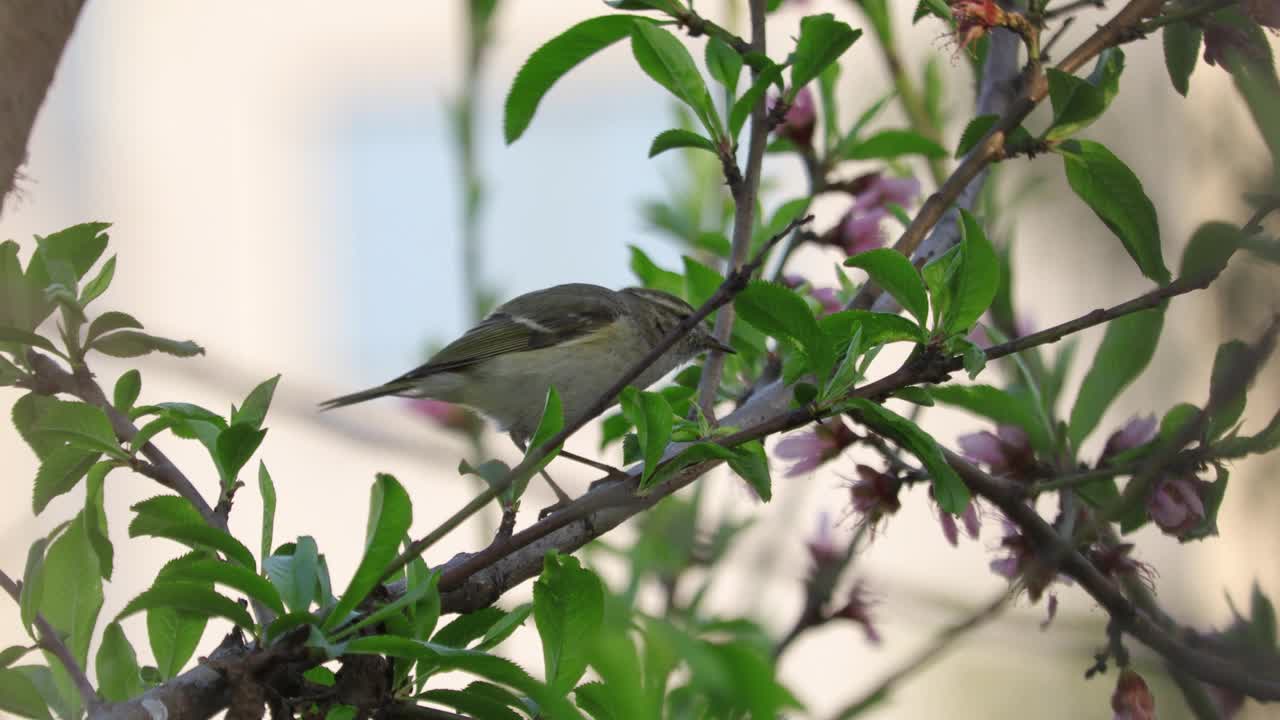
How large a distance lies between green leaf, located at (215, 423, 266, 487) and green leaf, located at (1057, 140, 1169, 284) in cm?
160

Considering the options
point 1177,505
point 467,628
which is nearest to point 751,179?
point 1177,505

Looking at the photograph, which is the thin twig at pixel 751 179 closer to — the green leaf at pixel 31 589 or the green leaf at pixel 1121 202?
the green leaf at pixel 1121 202

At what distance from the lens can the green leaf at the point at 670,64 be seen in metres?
2.58

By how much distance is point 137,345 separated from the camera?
2.30 metres

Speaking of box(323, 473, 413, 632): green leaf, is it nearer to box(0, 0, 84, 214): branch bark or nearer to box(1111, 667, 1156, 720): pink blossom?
box(0, 0, 84, 214): branch bark

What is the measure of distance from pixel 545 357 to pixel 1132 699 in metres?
3.20

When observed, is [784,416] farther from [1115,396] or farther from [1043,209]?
[1043,209]

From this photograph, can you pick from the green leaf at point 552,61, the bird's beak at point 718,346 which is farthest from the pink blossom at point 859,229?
the green leaf at point 552,61

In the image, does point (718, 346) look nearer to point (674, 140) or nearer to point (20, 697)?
point (674, 140)

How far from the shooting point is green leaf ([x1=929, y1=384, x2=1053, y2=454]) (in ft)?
8.39

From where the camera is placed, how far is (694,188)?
409cm

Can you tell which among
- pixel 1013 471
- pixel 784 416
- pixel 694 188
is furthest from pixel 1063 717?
pixel 694 188

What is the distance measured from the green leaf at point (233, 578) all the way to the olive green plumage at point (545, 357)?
2.63 m

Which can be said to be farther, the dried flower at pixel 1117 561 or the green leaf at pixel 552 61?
the dried flower at pixel 1117 561
